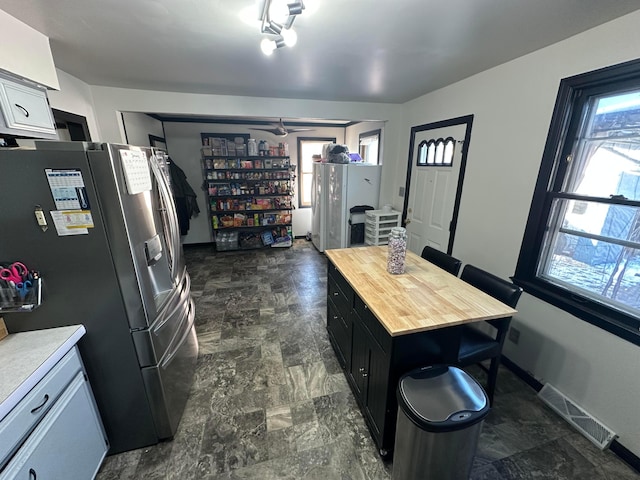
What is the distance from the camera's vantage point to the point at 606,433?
5.18 feet

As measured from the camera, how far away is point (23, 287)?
3.93 feet

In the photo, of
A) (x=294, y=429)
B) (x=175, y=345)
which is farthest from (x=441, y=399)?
(x=175, y=345)

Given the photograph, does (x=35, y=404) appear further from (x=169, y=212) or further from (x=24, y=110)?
(x=24, y=110)

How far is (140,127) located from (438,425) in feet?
15.2

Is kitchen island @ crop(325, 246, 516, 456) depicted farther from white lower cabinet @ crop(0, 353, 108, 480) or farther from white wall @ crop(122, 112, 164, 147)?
white wall @ crop(122, 112, 164, 147)

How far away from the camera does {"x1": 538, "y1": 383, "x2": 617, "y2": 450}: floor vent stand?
1576 millimetres

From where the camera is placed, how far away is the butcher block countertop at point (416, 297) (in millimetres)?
1329

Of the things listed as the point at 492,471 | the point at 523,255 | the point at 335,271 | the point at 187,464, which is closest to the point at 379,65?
the point at 335,271

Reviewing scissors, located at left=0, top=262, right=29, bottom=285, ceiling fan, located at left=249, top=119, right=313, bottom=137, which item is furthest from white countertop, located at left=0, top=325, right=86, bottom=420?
ceiling fan, located at left=249, top=119, right=313, bottom=137

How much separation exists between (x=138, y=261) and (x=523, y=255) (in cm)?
265

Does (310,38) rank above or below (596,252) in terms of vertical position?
above

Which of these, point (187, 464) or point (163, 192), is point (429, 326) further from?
point (163, 192)

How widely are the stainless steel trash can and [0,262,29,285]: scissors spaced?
184cm

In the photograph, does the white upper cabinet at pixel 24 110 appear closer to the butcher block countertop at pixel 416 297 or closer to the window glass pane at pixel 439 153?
the butcher block countertop at pixel 416 297
